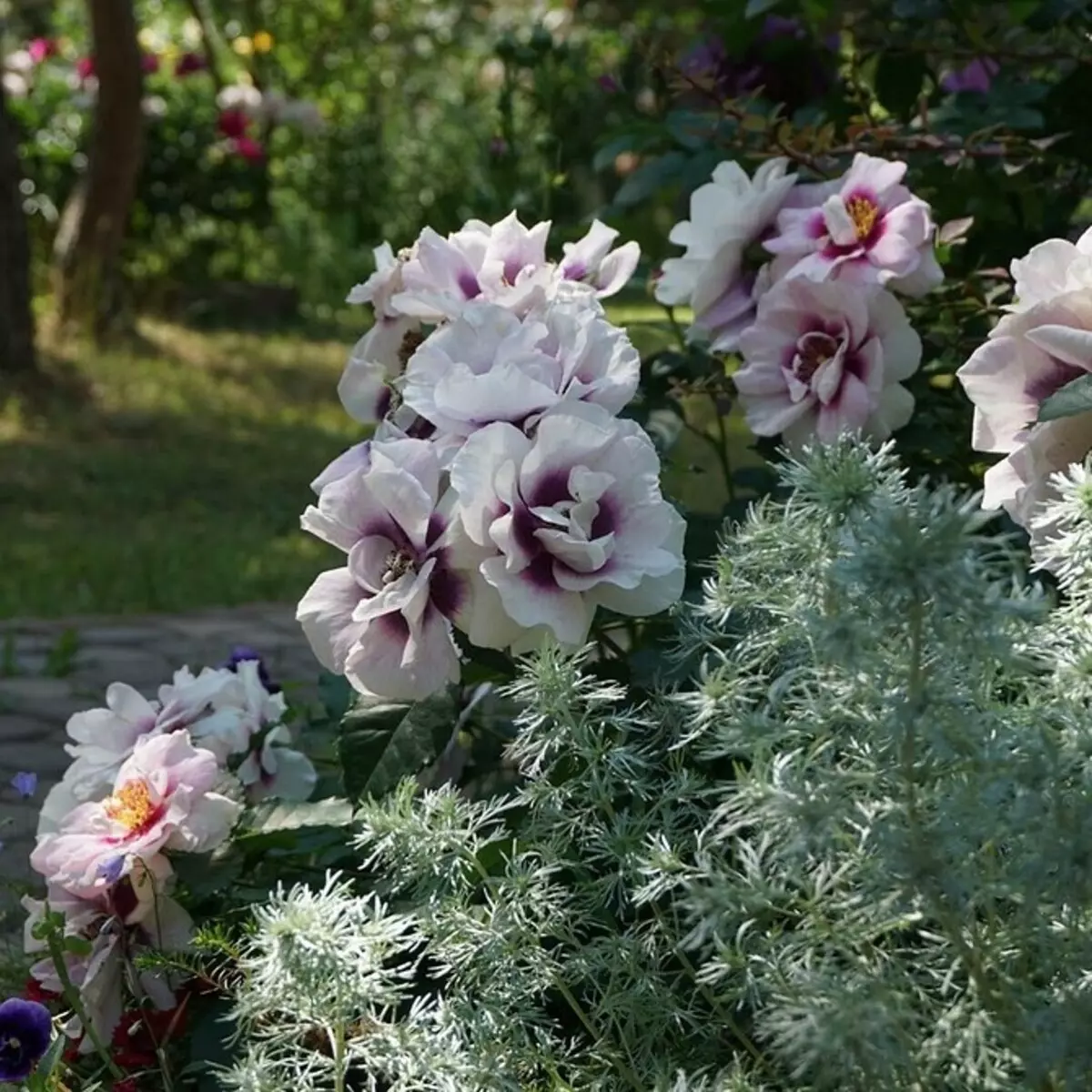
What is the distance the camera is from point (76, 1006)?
1.80 m

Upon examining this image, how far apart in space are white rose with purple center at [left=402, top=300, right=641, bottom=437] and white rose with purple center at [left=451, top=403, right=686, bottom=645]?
56mm

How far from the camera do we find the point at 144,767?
1.92 m

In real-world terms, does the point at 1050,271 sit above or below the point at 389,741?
above

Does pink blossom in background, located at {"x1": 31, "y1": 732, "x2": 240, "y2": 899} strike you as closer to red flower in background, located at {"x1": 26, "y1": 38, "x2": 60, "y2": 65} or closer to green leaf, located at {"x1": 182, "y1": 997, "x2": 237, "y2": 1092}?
green leaf, located at {"x1": 182, "y1": 997, "x2": 237, "y2": 1092}

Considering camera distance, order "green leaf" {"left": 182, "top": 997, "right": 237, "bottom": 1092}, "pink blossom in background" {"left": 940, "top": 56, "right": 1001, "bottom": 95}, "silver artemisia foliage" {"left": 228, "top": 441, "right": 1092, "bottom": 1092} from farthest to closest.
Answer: "pink blossom in background" {"left": 940, "top": 56, "right": 1001, "bottom": 95} → "green leaf" {"left": 182, "top": 997, "right": 237, "bottom": 1092} → "silver artemisia foliage" {"left": 228, "top": 441, "right": 1092, "bottom": 1092}

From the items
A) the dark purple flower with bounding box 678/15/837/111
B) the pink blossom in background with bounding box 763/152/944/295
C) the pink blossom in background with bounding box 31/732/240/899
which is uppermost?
the pink blossom in background with bounding box 763/152/944/295

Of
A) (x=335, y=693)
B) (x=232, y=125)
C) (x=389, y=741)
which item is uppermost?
(x=389, y=741)

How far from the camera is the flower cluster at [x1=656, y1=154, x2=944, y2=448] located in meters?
2.01

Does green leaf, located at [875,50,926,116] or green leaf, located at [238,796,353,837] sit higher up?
green leaf, located at [875,50,926,116]

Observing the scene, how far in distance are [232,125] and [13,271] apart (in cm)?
390

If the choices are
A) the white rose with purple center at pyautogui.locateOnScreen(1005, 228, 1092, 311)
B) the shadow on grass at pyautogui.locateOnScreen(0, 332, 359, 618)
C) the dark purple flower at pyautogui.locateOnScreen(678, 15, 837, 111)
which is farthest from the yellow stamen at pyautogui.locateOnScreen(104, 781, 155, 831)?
the shadow on grass at pyautogui.locateOnScreen(0, 332, 359, 618)

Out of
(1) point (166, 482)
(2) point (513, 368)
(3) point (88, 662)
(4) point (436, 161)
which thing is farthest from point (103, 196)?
(2) point (513, 368)

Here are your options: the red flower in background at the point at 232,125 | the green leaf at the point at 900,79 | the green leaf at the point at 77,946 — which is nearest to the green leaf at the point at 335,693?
the green leaf at the point at 77,946

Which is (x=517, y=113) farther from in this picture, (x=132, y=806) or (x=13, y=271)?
(x=132, y=806)
